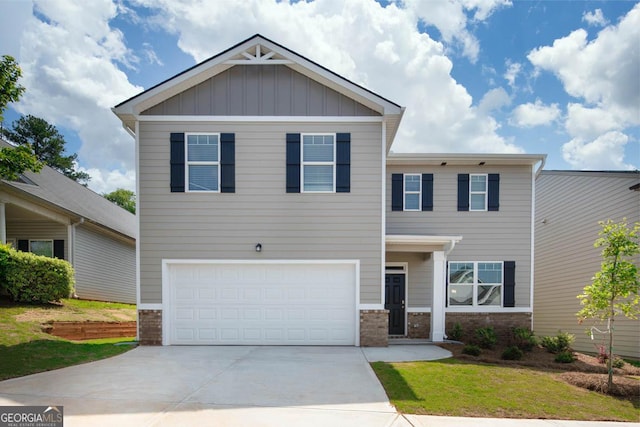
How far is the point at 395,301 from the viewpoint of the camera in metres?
11.5

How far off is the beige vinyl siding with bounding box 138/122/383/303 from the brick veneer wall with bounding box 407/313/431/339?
2603 mm

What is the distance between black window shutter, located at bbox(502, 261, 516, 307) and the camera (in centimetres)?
1143

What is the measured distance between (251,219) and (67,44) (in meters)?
9.25

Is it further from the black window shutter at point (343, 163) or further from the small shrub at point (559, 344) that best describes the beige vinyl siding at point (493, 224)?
the black window shutter at point (343, 163)

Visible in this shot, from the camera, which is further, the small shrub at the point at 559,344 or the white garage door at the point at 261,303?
the small shrub at the point at 559,344

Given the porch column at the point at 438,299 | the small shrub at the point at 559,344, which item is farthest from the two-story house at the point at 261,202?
the small shrub at the point at 559,344

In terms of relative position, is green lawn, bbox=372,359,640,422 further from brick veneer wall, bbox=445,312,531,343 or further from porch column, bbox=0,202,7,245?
porch column, bbox=0,202,7,245

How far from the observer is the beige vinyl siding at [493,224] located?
1152cm

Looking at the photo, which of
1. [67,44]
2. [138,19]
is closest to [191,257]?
[138,19]

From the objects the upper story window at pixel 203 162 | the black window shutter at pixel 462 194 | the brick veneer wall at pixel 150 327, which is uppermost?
the upper story window at pixel 203 162

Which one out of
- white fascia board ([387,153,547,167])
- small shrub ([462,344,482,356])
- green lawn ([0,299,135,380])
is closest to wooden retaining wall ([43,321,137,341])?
Answer: green lawn ([0,299,135,380])

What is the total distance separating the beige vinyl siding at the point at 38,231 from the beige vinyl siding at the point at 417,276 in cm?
1257

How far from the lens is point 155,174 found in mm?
9398

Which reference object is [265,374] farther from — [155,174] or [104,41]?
[104,41]
